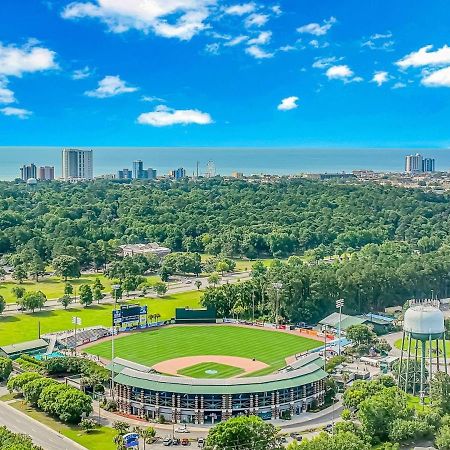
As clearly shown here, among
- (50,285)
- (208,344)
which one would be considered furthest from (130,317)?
(50,285)

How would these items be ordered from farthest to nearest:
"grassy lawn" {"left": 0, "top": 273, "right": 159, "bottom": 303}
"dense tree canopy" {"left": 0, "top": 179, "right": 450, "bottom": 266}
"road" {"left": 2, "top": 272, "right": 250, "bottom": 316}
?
"dense tree canopy" {"left": 0, "top": 179, "right": 450, "bottom": 266}, "grassy lawn" {"left": 0, "top": 273, "right": 159, "bottom": 303}, "road" {"left": 2, "top": 272, "right": 250, "bottom": 316}

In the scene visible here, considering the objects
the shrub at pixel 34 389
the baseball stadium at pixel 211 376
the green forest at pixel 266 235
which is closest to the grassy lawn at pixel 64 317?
the baseball stadium at pixel 211 376

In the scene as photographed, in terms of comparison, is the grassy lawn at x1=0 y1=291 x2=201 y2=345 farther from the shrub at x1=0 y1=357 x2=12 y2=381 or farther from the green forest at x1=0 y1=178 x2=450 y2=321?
the shrub at x1=0 y1=357 x2=12 y2=381

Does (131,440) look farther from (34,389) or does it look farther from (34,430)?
(34,389)

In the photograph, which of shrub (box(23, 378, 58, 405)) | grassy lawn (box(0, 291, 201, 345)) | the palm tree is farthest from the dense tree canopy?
the palm tree

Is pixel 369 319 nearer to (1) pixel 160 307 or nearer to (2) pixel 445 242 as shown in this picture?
(1) pixel 160 307
